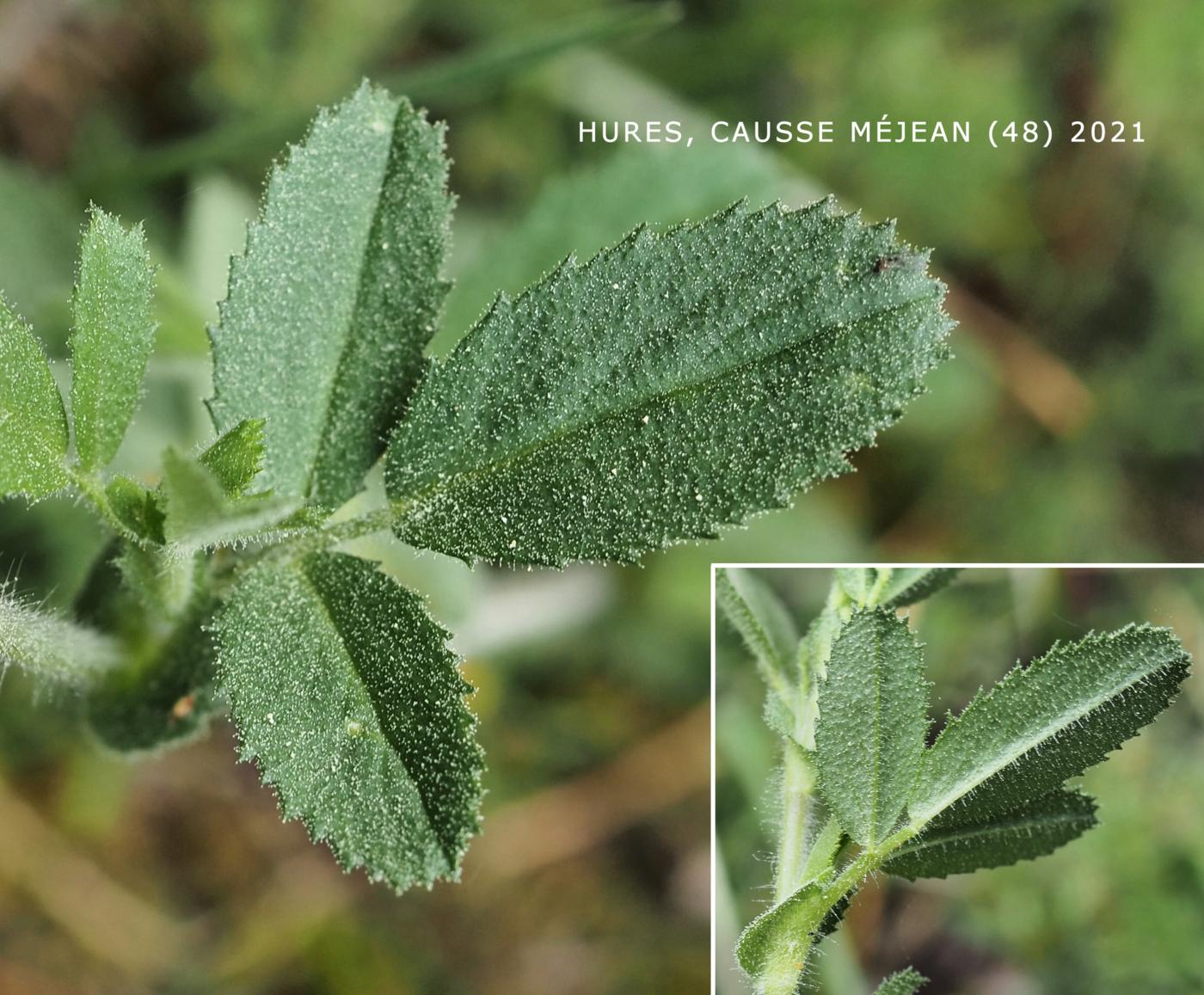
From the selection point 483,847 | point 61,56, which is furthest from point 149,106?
point 483,847

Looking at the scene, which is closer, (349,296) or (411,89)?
(349,296)

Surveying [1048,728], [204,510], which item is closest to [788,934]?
[1048,728]

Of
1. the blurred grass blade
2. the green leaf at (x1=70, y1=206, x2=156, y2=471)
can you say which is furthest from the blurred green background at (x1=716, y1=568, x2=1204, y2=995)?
the blurred grass blade

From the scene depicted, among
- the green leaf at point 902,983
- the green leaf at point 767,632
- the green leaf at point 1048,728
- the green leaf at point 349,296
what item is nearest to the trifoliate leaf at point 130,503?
the green leaf at point 349,296

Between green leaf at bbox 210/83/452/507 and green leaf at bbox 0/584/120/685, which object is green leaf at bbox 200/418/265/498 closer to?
green leaf at bbox 210/83/452/507

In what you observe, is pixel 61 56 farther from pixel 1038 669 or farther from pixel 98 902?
pixel 1038 669

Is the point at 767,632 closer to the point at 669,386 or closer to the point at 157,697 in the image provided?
the point at 669,386
